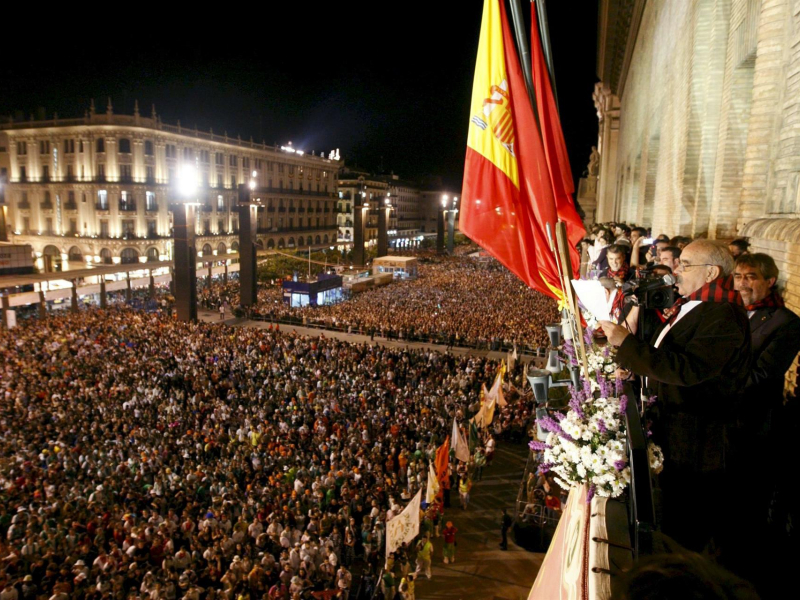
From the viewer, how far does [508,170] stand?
540 centimetres

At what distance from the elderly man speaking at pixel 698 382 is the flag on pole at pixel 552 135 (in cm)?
262

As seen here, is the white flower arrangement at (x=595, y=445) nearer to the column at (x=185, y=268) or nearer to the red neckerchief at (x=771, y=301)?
the red neckerchief at (x=771, y=301)

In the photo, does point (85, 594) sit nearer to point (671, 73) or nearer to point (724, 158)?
point (724, 158)

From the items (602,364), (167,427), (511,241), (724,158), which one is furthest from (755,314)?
(167,427)

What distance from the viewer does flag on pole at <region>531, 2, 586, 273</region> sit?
19.0ft

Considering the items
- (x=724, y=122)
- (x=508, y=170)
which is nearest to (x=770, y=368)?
(x=508, y=170)

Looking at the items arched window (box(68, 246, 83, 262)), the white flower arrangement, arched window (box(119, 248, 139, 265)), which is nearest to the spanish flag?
the white flower arrangement

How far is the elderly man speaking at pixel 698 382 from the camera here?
2.84 metres

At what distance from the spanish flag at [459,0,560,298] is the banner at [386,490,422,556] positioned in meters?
5.05

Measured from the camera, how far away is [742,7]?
24.2 feet

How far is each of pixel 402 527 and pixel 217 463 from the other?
4707 mm

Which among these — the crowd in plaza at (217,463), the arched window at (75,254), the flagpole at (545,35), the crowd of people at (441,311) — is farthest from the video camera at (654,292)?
the arched window at (75,254)

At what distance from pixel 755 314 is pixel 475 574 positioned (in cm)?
721

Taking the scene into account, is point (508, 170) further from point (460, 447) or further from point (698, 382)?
point (460, 447)
